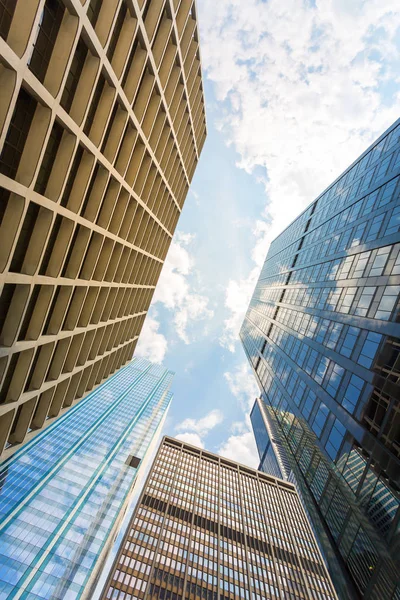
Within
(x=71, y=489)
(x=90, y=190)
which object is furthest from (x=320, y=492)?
(x=71, y=489)

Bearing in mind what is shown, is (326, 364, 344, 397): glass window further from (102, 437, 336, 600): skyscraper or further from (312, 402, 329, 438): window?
(102, 437, 336, 600): skyscraper

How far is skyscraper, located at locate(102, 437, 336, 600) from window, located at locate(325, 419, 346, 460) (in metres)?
63.8

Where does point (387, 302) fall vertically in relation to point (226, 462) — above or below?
above

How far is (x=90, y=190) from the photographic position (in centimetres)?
2042

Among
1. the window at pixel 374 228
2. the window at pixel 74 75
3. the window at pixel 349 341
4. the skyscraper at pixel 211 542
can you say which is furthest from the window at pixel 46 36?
the skyscraper at pixel 211 542

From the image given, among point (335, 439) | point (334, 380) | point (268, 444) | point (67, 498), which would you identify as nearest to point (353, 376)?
point (334, 380)

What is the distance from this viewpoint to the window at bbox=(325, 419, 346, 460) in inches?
1097

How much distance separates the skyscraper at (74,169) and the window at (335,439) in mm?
25479

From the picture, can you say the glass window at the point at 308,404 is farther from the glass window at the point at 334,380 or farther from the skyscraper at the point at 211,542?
the skyscraper at the point at 211,542

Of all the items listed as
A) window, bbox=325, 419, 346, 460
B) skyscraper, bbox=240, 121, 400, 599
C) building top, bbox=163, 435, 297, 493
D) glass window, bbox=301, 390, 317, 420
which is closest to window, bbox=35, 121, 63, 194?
skyscraper, bbox=240, 121, 400, 599

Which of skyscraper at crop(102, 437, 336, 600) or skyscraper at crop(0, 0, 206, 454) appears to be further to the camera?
skyscraper at crop(102, 437, 336, 600)

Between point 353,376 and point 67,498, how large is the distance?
74.5 m

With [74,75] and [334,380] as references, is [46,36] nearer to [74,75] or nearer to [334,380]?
[74,75]

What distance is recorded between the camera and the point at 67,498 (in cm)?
7012
